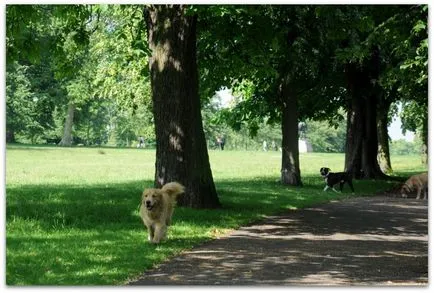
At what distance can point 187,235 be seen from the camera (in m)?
11.7

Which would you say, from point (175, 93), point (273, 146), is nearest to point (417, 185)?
point (175, 93)

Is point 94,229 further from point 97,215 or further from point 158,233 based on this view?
point 158,233

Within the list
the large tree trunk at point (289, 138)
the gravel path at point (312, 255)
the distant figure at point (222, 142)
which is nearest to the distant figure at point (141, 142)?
the large tree trunk at point (289, 138)

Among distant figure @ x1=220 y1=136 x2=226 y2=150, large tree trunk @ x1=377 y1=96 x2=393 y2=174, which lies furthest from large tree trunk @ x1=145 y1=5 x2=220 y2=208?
distant figure @ x1=220 y1=136 x2=226 y2=150

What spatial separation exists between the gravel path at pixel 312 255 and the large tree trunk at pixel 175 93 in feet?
6.77

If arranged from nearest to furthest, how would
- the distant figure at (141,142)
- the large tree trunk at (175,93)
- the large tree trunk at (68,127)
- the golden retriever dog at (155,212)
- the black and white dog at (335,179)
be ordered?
the golden retriever dog at (155,212) < the large tree trunk at (68,127) < the large tree trunk at (175,93) < the black and white dog at (335,179) < the distant figure at (141,142)

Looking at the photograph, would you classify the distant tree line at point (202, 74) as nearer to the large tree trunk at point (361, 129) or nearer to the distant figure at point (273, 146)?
the large tree trunk at point (361, 129)

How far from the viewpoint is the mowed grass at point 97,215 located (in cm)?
877

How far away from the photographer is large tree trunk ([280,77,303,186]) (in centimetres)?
2338

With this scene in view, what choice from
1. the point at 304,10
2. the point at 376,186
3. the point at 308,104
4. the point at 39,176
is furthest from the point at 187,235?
the point at 308,104

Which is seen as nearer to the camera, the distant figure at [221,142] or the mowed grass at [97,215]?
the mowed grass at [97,215]

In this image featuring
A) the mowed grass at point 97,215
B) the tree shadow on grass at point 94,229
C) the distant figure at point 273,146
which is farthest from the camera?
the distant figure at point 273,146

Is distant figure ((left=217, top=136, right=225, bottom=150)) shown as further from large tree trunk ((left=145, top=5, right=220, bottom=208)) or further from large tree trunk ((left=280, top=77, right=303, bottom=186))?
large tree trunk ((left=145, top=5, right=220, bottom=208))

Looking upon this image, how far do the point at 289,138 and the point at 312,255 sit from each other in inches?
545
